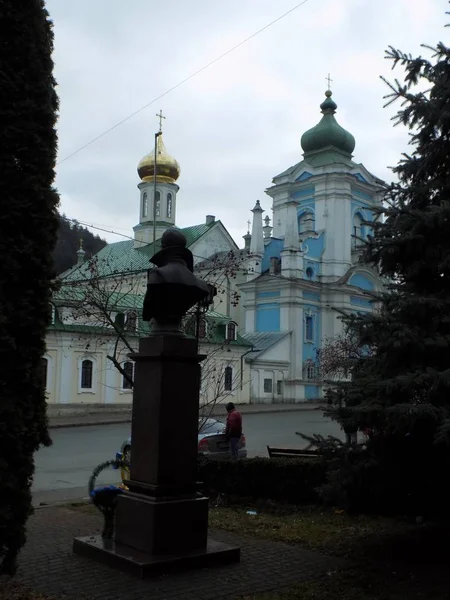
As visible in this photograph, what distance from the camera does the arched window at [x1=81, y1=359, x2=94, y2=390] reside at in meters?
30.7

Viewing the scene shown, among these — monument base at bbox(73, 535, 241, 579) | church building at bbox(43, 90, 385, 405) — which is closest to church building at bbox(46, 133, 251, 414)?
church building at bbox(43, 90, 385, 405)

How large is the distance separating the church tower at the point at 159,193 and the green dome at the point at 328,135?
10.6m

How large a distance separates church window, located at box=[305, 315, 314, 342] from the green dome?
13.6 m

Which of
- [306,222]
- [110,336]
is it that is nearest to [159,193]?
[306,222]

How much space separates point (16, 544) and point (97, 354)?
25.6 m

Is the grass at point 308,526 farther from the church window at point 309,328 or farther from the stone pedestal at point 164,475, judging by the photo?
the church window at point 309,328

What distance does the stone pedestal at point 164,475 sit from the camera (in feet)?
21.9

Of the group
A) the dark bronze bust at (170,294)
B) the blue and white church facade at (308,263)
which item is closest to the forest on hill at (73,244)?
the blue and white church facade at (308,263)

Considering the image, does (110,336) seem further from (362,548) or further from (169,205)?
(169,205)

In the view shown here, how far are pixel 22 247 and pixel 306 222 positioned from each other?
150 ft

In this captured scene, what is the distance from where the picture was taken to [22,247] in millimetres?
6129

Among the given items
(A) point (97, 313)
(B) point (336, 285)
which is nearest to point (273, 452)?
(A) point (97, 313)

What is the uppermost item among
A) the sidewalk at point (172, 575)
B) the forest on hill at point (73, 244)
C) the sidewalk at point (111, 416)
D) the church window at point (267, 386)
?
the forest on hill at point (73, 244)

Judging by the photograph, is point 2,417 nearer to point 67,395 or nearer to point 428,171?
point 428,171
